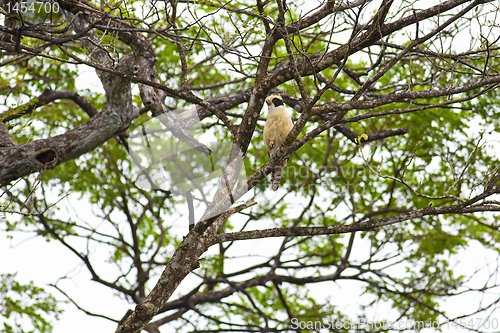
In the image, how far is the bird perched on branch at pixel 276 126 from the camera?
438 centimetres

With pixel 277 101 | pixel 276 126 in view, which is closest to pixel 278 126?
pixel 276 126

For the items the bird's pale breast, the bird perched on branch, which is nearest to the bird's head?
the bird perched on branch

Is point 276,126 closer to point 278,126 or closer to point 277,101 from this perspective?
point 278,126

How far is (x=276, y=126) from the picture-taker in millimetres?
4395

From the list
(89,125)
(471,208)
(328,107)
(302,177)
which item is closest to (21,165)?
(89,125)

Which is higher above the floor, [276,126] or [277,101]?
[277,101]

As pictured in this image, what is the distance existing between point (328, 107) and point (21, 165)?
3.09 m

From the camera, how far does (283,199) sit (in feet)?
23.7

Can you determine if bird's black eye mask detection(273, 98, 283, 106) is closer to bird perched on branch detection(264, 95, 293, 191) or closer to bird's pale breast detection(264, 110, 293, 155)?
bird perched on branch detection(264, 95, 293, 191)

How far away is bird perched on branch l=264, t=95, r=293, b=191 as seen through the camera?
14.4ft

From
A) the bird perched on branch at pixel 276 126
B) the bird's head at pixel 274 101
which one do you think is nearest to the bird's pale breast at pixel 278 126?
the bird perched on branch at pixel 276 126

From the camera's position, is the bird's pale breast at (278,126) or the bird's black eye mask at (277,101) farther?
the bird's black eye mask at (277,101)

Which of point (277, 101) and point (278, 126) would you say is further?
point (277, 101)

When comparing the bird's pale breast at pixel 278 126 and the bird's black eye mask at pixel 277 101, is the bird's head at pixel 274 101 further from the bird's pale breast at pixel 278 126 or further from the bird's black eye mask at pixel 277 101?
the bird's pale breast at pixel 278 126
